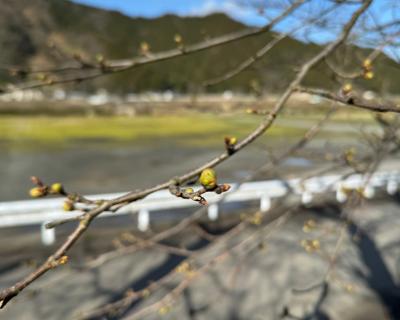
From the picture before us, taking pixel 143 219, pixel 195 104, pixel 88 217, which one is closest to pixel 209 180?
pixel 88 217

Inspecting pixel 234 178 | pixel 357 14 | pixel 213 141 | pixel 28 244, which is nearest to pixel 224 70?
pixel 357 14

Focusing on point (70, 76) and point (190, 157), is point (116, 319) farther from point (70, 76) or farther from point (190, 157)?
point (190, 157)

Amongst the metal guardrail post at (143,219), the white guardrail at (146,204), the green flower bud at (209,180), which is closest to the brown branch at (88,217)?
the green flower bud at (209,180)

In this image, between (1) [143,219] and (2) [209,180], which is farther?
(1) [143,219]

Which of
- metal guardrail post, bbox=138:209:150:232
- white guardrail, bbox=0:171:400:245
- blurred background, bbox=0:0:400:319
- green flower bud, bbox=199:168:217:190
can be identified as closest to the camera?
green flower bud, bbox=199:168:217:190

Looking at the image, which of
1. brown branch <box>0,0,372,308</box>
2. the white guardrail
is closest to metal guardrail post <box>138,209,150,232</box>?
the white guardrail

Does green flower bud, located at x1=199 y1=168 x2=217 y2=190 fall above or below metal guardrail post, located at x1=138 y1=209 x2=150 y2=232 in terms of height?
above

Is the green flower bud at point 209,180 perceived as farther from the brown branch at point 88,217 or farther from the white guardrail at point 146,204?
the white guardrail at point 146,204

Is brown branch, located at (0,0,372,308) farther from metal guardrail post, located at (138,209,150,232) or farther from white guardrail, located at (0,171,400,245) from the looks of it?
metal guardrail post, located at (138,209,150,232)

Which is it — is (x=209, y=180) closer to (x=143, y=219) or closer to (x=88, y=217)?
(x=88, y=217)

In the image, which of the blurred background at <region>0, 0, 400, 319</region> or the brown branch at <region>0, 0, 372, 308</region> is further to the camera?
the blurred background at <region>0, 0, 400, 319</region>

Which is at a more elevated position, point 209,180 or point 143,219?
point 209,180
